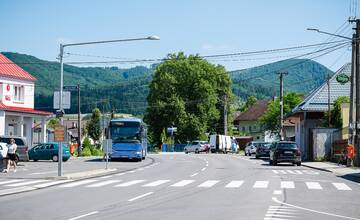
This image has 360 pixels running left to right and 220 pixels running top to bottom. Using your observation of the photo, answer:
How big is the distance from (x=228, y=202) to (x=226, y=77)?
81.6m

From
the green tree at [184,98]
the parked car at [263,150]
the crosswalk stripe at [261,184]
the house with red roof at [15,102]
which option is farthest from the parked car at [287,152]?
the green tree at [184,98]

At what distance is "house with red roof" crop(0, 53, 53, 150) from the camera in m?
49.7

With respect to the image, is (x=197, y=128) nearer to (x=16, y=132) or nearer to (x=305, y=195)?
(x=16, y=132)

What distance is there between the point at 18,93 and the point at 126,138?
1314cm

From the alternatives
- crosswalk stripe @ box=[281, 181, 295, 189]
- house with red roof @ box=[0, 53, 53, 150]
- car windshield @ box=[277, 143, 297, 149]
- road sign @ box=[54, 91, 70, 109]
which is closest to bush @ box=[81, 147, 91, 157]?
house with red roof @ box=[0, 53, 53, 150]

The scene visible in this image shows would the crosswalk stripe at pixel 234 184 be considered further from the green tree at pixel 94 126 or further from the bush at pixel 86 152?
the green tree at pixel 94 126

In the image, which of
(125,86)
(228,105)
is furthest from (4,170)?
(125,86)

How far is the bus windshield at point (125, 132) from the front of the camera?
4516 centimetres

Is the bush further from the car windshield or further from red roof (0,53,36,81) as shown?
the car windshield

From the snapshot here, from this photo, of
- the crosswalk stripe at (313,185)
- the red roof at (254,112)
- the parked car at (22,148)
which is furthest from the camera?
the red roof at (254,112)

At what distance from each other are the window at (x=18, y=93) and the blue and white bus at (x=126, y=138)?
37.8 ft

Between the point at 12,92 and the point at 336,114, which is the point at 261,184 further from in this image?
the point at 12,92

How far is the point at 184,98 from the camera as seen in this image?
92.2 m

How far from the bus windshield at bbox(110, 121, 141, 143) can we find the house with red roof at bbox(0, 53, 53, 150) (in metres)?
9.12
